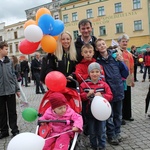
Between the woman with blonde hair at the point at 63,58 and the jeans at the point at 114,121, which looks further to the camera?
the jeans at the point at 114,121

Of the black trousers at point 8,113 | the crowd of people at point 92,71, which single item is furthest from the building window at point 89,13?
the crowd of people at point 92,71

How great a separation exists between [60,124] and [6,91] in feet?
6.93

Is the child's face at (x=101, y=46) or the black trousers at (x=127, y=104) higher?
the child's face at (x=101, y=46)

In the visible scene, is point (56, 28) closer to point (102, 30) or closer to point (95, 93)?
point (95, 93)

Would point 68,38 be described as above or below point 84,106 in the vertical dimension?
above

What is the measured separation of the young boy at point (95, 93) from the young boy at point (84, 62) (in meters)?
0.12

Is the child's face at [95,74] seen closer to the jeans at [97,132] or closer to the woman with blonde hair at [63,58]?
the woman with blonde hair at [63,58]

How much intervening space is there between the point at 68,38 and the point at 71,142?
1.70 m

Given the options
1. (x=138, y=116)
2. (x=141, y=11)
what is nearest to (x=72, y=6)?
(x=141, y=11)

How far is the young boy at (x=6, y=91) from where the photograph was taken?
5.01 m

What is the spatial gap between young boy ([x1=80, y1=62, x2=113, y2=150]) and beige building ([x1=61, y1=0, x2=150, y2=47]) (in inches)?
1289

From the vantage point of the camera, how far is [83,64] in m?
4.04

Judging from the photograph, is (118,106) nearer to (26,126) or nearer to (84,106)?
(84,106)

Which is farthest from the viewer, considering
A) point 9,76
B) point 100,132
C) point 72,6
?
point 72,6
